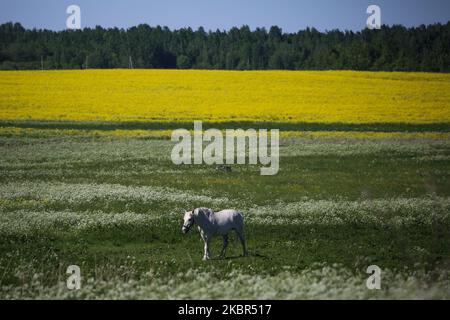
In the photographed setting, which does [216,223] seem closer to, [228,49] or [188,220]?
[188,220]

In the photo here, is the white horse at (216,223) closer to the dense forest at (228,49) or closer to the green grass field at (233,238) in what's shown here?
the green grass field at (233,238)

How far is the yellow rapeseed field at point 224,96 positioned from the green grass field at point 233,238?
57.5ft

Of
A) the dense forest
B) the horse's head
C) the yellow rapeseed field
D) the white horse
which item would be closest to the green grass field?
the white horse

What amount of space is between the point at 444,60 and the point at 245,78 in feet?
140

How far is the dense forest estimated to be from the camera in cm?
11544

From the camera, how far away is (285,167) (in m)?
36.6

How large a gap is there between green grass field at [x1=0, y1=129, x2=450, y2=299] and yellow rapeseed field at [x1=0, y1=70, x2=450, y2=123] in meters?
17.5

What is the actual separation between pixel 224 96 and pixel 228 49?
84.7 metres

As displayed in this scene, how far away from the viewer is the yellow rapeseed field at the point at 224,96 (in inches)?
2356

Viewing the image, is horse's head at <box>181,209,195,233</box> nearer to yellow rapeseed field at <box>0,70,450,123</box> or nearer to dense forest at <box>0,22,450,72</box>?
yellow rapeseed field at <box>0,70,450,123</box>

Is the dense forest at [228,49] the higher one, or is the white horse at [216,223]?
the dense forest at [228,49]

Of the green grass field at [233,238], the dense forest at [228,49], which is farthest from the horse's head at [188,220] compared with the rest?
the dense forest at [228,49]
